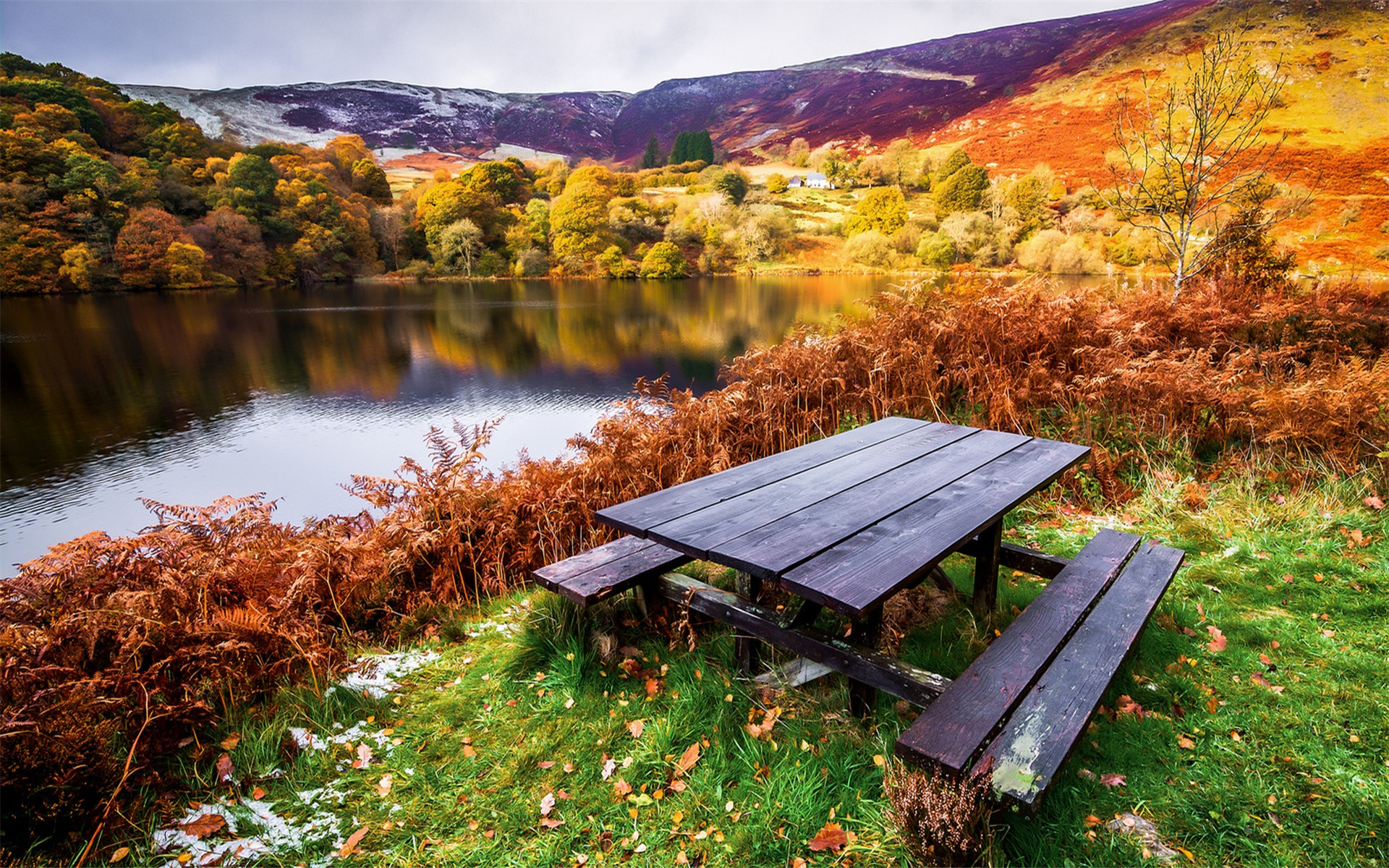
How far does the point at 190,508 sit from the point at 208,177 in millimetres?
39755

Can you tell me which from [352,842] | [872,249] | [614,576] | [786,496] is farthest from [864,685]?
[872,249]

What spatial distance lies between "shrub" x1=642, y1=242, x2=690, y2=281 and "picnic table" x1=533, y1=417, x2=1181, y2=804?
114 ft

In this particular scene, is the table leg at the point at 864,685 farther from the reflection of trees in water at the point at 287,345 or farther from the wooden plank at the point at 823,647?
the reflection of trees in water at the point at 287,345

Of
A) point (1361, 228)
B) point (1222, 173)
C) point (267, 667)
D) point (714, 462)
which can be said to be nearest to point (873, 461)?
point (714, 462)

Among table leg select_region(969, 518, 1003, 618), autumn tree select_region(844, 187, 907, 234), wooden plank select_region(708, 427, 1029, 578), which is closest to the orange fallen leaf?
wooden plank select_region(708, 427, 1029, 578)

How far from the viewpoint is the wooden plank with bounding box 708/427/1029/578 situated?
5.39ft

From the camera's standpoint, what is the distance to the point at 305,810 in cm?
179

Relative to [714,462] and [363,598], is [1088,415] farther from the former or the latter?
[363,598]

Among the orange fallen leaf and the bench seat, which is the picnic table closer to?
the bench seat

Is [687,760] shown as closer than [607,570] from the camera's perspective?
Yes

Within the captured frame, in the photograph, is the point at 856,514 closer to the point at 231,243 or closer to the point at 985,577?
the point at 985,577

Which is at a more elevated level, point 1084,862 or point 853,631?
point 853,631

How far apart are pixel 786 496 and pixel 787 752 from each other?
0.81m

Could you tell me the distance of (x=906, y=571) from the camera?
1.56 metres
